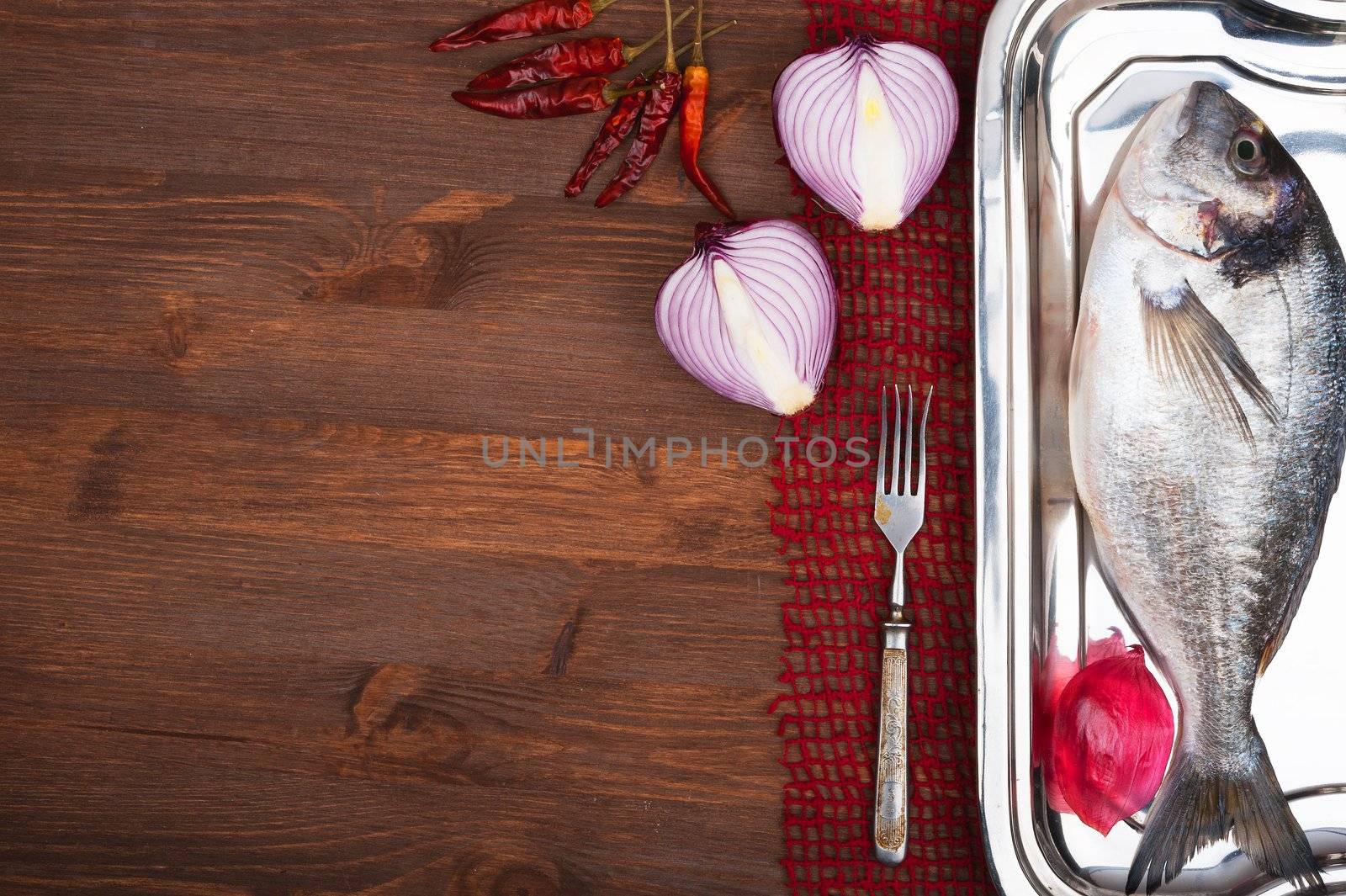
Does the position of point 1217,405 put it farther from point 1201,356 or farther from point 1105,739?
point 1105,739

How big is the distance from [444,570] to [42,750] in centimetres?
65

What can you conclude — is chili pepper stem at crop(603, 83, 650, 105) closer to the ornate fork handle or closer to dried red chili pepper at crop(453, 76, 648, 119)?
dried red chili pepper at crop(453, 76, 648, 119)

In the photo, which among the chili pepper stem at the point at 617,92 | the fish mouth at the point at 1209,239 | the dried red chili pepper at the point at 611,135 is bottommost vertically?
the fish mouth at the point at 1209,239

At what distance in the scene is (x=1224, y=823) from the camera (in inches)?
40.8

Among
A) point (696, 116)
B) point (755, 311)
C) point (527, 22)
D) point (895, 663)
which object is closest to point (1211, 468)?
point (895, 663)

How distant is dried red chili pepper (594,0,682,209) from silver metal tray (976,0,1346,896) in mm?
400

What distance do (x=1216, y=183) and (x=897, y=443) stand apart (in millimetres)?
485

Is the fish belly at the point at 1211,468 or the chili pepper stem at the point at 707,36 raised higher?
the chili pepper stem at the point at 707,36

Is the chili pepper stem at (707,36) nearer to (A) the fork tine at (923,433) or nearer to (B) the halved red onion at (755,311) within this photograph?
(B) the halved red onion at (755,311)

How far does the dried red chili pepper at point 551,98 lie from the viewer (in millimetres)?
1121

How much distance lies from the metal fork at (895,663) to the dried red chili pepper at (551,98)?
0.56 meters

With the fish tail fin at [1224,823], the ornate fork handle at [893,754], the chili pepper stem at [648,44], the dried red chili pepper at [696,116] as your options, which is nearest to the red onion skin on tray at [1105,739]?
the fish tail fin at [1224,823]

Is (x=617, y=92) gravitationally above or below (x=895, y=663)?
above

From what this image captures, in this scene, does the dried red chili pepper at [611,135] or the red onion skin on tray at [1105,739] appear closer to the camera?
the red onion skin on tray at [1105,739]
